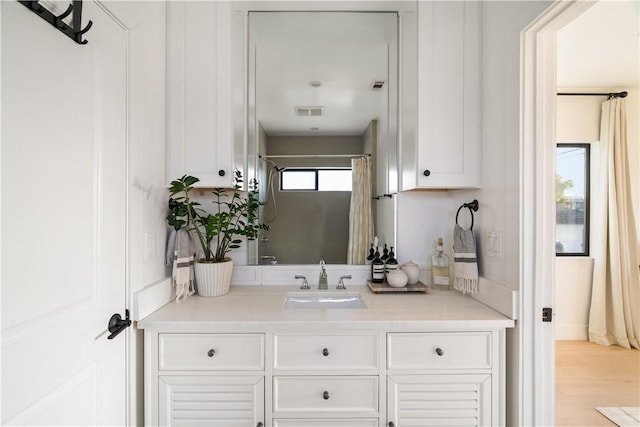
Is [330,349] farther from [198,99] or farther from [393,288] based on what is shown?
[198,99]

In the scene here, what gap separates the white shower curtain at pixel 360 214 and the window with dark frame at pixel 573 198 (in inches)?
97.8

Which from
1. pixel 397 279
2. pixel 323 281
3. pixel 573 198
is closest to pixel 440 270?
pixel 397 279

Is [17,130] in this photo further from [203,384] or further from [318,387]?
[318,387]

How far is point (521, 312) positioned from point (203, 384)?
131 cm

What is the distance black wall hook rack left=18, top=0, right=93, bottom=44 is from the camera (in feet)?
2.81

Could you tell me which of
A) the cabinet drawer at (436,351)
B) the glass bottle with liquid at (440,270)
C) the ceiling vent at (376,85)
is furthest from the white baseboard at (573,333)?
the ceiling vent at (376,85)

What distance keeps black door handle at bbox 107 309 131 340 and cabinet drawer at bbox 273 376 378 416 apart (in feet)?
2.00

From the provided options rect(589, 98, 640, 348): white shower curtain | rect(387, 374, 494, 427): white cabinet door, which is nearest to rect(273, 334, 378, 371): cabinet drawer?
rect(387, 374, 494, 427): white cabinet door

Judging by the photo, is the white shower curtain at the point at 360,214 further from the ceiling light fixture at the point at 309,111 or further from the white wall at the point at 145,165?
the white wall at the point at 145,165

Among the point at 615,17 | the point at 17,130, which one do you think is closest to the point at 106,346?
the point at 17,130

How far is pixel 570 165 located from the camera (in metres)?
3.26

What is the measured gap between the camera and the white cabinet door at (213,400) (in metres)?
1.30

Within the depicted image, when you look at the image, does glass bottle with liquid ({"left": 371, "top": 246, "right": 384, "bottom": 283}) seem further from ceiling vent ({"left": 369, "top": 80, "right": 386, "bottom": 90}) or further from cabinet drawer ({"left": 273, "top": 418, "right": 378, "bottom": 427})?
ceiling vent ({"left": 369, "top": 80, "right": 386, "bottom": 90})

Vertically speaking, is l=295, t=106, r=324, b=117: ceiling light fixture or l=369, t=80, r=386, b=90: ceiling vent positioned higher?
l=369, t=80, r=386, b=90: ceiling vent
